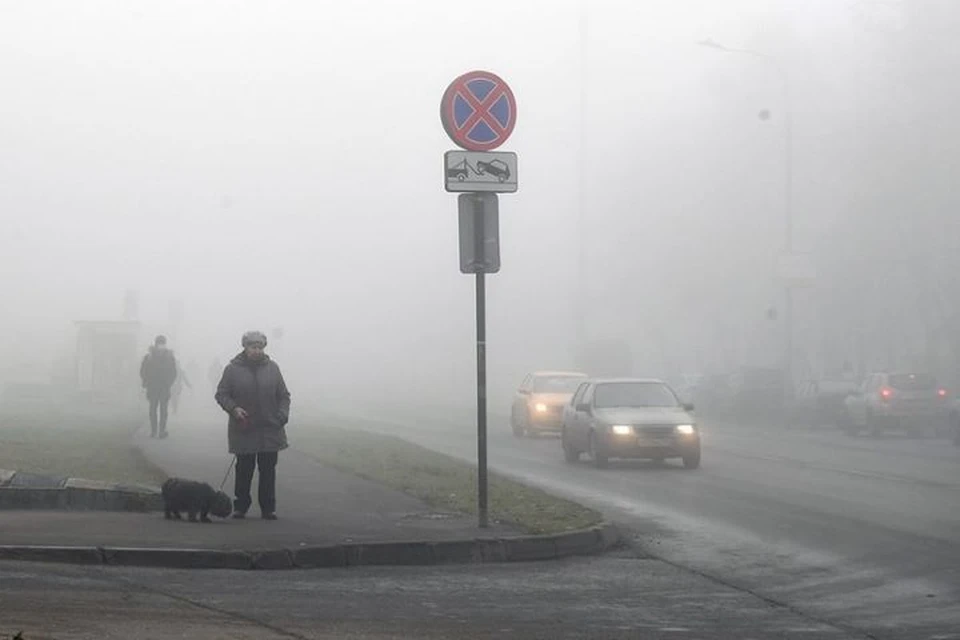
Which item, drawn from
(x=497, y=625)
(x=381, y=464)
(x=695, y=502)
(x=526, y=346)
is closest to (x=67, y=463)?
(x=381, y=464)

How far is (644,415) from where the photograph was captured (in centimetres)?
2577

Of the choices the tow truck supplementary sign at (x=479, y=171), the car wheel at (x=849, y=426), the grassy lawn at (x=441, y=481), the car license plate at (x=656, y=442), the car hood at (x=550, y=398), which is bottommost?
the car wheel at (x=849, y=426)

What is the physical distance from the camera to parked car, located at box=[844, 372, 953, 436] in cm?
4178

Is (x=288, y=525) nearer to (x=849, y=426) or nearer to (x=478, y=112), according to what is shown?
(x=478, y=112)

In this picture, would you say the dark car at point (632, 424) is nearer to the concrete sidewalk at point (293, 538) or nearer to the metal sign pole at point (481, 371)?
the concrete sidewalk at point (293, 538)

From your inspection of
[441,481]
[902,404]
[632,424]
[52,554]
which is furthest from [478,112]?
[902,404]

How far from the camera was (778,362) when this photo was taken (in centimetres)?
8000

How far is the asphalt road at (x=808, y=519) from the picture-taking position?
11.1 metres

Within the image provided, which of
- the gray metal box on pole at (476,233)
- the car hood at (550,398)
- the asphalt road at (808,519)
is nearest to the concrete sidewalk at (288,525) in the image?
the asphalt road at (808,519)

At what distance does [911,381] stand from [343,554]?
32.0 meters

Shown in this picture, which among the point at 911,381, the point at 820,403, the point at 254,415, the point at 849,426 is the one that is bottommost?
the point at 849,426

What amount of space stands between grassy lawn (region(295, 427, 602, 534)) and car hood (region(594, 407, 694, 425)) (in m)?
2.43

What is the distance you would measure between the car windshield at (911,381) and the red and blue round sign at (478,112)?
29768mm

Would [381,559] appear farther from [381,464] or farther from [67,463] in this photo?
[381,464]
